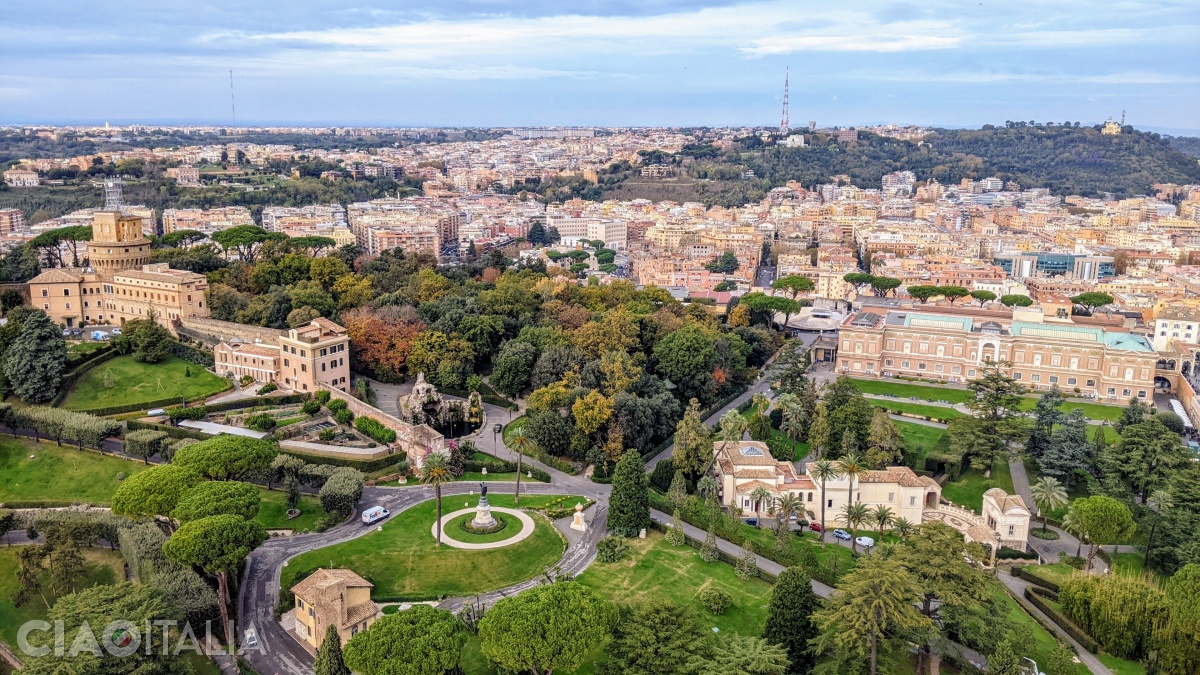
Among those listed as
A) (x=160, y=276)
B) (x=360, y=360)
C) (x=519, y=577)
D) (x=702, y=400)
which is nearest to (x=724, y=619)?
(x=519, y=577)

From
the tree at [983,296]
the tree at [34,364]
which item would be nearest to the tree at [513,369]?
the tree at [34,364]

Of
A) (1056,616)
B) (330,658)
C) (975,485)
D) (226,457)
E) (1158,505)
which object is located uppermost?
(226,457)

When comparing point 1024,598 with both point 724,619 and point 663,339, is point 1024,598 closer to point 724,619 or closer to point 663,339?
point 724,619

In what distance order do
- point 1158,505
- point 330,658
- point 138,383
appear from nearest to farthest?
point 330,658, point 1158,505, point 138,383

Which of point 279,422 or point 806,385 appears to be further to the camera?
point 806,385

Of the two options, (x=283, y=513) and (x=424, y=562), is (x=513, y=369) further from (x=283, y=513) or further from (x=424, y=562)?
(x=424, y=562)

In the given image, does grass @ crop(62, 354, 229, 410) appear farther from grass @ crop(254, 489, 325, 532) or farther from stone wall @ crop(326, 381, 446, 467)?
grass @ crop(254, 489, 325, 532)

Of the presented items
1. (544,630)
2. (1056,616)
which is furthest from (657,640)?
(1056,616)
